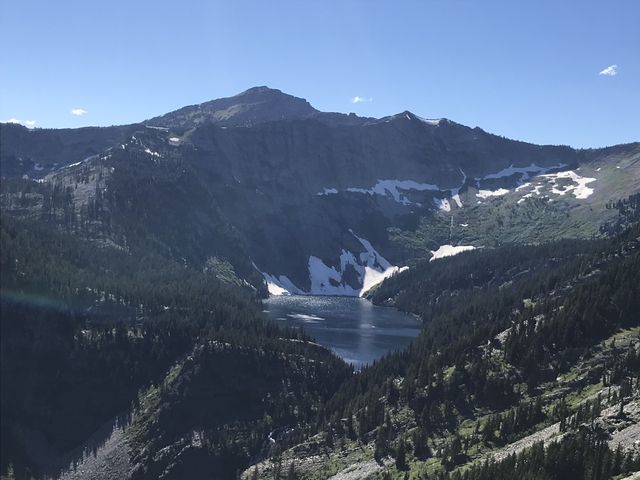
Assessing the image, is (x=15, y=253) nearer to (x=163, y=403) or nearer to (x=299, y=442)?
(x=163, y=403)

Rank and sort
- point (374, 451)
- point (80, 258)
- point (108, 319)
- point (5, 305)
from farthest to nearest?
point (80, 258) < point (108, 319) < point (5, 305) < point (374, 451)

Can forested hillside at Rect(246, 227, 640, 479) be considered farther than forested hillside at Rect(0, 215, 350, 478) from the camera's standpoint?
No

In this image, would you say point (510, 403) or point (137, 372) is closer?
point (510, 403)

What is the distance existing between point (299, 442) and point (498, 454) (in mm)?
36274

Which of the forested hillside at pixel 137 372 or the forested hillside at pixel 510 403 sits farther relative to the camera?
the forested hillside at pixel 137 372

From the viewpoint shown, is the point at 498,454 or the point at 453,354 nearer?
the point at 498,454

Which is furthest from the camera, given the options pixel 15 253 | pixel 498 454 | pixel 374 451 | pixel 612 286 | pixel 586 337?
pixel 15 253

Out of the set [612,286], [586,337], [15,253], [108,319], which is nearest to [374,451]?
[586,337]

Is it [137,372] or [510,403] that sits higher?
[510,403]

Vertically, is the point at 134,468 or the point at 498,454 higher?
the point at 498,454

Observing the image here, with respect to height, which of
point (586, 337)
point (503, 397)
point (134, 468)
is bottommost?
point (134, 468)

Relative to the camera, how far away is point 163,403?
12075 cm

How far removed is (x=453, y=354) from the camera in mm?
114625

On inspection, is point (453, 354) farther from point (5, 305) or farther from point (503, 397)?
point (5, 305)
